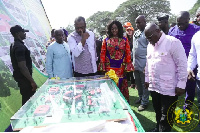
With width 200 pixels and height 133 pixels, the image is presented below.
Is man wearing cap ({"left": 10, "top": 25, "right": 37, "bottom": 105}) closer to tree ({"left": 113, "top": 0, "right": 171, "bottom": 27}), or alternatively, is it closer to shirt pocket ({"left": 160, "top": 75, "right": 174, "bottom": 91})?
shirt pocket ({"left": 160, "top": 75, "right": 174, "bottom": 91})

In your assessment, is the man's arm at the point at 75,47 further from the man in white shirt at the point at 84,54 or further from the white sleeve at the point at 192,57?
the white sleeve at the point at 192,57

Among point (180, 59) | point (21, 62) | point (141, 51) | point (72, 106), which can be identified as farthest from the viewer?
point (141, 51)

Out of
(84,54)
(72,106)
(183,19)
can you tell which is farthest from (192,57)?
(72,106)

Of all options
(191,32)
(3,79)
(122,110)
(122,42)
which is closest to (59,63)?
(3,79)

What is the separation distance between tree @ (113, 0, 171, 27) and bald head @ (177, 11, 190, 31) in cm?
3072

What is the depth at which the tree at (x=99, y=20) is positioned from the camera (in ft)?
132

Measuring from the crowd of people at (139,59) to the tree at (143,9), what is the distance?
30.9m

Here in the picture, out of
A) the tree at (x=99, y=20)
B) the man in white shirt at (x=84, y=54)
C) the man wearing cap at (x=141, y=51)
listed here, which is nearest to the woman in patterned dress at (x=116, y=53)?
the man in white shirt at (x=84, y=54)

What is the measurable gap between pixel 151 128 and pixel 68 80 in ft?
4.88

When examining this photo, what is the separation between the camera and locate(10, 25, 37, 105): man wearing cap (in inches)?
95.1

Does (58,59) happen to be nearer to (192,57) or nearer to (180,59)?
(180,59)

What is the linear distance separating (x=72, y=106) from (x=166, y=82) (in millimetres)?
1139

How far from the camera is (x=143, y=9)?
33.3m

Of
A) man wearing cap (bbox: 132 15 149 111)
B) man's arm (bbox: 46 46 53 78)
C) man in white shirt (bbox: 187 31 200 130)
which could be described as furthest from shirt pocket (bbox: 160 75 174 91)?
man's arm (bbox: 46 46 53 78)
